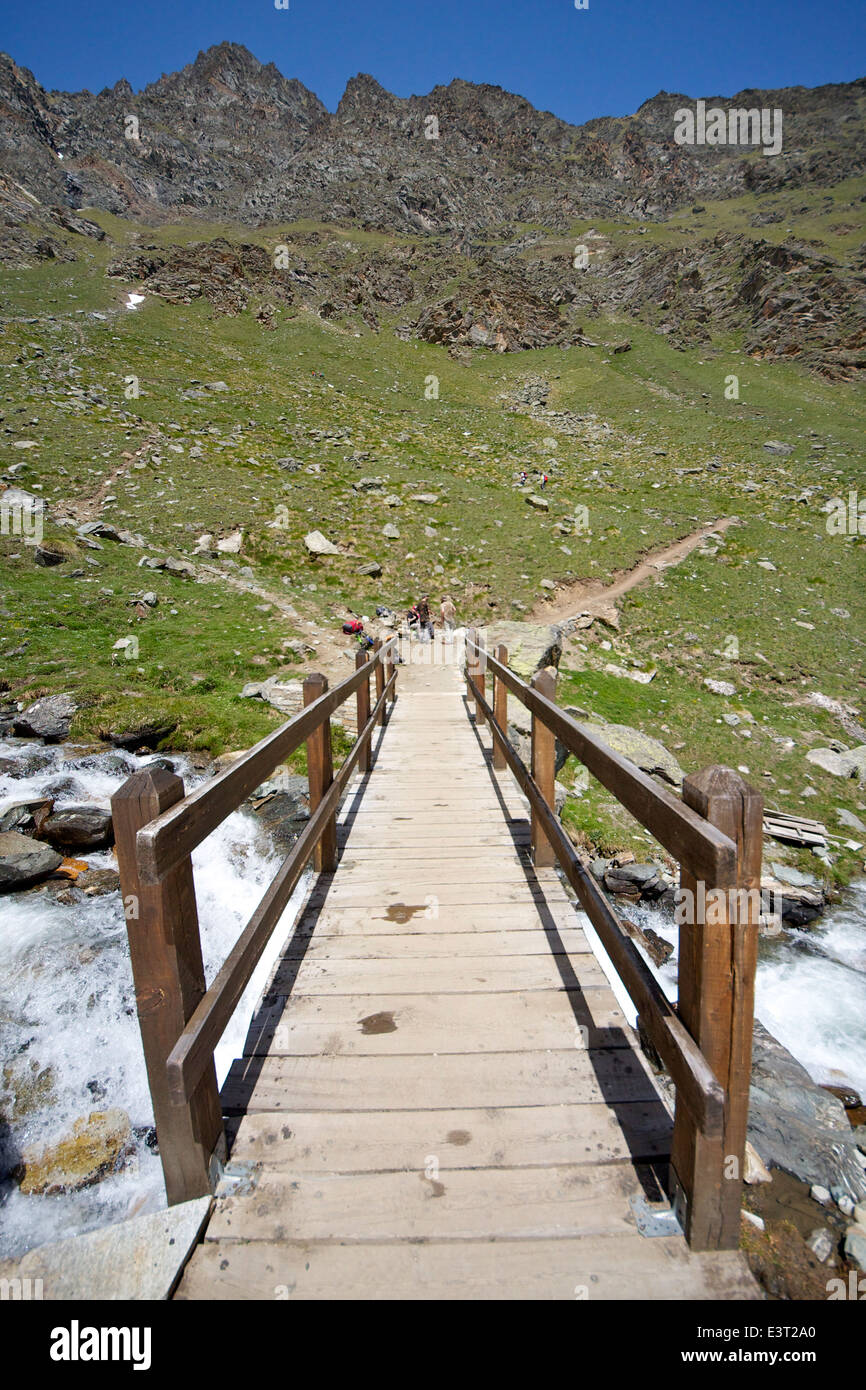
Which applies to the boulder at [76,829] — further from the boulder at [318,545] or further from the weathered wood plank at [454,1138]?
the boulder at [318,545]

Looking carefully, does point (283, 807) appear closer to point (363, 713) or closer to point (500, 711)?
point (363, 713)

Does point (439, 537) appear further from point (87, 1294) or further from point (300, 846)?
point (87, 1294)

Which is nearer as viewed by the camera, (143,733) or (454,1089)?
(454,1089)

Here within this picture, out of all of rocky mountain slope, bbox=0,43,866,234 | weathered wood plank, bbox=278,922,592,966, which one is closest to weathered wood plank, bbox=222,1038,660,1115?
weathered wood plank, bbox=278,922,592,966

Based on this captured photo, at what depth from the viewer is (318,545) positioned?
18.2 metres

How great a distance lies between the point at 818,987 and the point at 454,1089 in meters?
6.18

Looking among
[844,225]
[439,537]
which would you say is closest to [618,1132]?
[439,537]

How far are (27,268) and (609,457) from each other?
46865 millimetres

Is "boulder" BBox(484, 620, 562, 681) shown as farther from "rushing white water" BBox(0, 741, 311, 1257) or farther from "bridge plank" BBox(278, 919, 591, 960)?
"bridge plank" BBox(278, 919, 591, 960)

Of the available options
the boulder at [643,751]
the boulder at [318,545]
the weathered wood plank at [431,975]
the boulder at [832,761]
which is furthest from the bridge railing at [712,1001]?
the boulder at [318,545]

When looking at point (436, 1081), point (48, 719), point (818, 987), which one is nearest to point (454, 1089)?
point (436, 1081)

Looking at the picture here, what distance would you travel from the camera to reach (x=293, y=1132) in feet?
7.60

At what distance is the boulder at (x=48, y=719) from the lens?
777 cm

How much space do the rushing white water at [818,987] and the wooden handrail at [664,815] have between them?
4.61m
